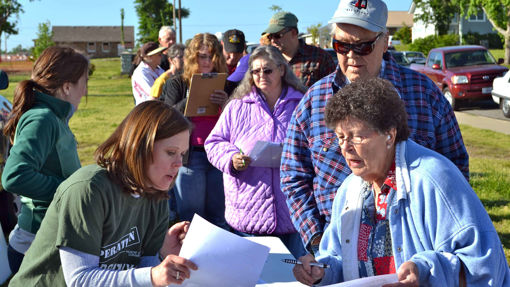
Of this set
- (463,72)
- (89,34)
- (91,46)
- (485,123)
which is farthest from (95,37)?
(485,123)

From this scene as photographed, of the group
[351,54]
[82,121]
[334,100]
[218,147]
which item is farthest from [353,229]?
[82,121]

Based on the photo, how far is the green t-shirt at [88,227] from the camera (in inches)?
81.8

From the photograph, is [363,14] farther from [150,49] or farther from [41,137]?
[150,49]

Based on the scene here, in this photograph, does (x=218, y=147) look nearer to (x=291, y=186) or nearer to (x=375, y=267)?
(x=291, y=186)

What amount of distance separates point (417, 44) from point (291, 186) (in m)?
43.8

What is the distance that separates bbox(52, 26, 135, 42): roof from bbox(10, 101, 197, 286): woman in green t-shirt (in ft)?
406

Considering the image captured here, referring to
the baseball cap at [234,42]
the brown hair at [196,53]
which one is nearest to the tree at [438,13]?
the baseball cap at [234,42]

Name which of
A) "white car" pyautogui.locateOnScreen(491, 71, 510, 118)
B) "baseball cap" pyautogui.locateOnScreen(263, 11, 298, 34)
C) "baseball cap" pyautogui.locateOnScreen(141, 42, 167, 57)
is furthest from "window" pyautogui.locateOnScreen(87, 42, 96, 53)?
"baseball cap" pyautogui.locateOnScreen(263, 11, 298, 34)

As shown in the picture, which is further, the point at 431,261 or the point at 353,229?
the point at 353,229

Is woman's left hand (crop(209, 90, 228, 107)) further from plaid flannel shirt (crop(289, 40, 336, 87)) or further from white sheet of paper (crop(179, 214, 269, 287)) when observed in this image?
white sheet of paper (crop(179, 214, 269, 287))

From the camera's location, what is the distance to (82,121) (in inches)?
688

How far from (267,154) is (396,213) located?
74.0 inches

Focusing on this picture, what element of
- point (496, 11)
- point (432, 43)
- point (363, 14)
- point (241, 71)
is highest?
point (496, 11)

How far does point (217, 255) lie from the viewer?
6.88ft
